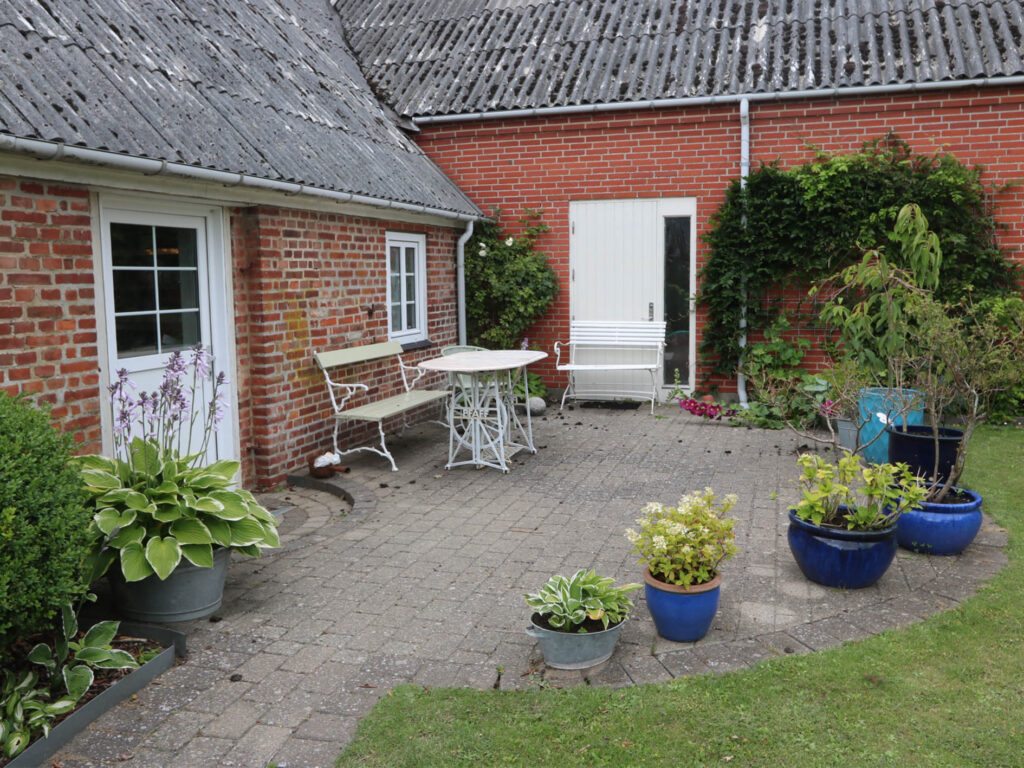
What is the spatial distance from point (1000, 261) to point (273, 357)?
25.2 ft

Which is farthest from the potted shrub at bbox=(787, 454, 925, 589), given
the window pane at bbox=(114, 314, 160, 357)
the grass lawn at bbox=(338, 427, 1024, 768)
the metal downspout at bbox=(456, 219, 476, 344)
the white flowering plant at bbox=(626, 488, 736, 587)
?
the metal downspout at bbox=(456, 219, 476, 344)

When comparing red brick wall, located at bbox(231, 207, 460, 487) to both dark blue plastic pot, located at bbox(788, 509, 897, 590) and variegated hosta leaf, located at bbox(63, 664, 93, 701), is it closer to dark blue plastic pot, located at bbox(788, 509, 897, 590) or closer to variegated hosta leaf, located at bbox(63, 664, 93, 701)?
variegated hosta leaf, located at bbox(63, 664, 93, 701)

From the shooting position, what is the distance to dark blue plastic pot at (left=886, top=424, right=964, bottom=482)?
19.0 ft

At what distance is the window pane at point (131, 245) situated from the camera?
550cm

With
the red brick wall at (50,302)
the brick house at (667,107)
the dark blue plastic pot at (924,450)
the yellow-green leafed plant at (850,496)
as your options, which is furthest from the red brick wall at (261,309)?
the dark blue plastic pot at (924,450)

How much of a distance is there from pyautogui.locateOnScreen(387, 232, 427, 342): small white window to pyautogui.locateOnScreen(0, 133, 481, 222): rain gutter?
4.85 ft

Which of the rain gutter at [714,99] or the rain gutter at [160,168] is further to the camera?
the rain gutter at [714,99]

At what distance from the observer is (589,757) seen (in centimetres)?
310

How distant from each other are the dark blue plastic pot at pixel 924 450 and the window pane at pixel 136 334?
16.6ft

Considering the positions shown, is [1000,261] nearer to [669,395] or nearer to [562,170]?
[669,395]

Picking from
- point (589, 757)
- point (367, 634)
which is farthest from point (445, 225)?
point (589, 757)

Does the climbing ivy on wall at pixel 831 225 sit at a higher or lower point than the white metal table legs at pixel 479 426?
higher

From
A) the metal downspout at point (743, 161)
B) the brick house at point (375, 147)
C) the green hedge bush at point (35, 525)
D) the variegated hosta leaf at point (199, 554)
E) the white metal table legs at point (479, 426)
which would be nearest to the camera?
the green hedge bush at point (35, 525)

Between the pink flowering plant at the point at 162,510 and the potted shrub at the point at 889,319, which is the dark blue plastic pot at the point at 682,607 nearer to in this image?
the pink flowering plant at the point at 162,510
